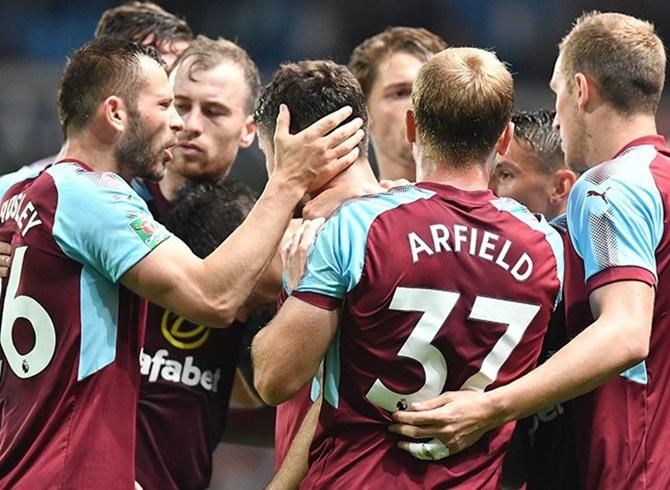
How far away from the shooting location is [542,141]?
5.05 metres

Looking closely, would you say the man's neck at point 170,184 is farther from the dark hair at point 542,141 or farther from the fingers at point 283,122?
the dark hair at point 542,141

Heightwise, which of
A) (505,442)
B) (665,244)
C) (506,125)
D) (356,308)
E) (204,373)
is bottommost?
(204,373)

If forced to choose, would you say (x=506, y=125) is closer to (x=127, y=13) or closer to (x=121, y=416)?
(x=121, y=416)

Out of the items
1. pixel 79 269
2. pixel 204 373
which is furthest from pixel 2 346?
pixel 204 373

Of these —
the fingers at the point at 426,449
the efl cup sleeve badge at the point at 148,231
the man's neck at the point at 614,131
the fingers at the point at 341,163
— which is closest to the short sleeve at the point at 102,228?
the efl cup sleeve badge at the point at 148,231

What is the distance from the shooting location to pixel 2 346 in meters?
4.23

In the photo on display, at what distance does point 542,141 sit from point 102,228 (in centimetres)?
195

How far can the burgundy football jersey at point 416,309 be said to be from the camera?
11.8 ft

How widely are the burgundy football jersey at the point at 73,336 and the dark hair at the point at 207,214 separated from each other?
85 cm

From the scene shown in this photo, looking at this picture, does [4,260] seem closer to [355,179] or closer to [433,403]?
[355,179]

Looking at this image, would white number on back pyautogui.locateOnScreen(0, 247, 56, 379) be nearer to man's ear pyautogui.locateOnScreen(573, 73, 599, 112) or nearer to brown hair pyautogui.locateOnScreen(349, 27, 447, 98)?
man's ear pyautogui.locateOnScreen(573, 73, 599, 112)

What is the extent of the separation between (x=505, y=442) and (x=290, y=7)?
11.8 meters

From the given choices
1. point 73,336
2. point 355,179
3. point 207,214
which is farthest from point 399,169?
point 73,336

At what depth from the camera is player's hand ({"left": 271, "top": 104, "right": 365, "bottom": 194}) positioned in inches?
162
